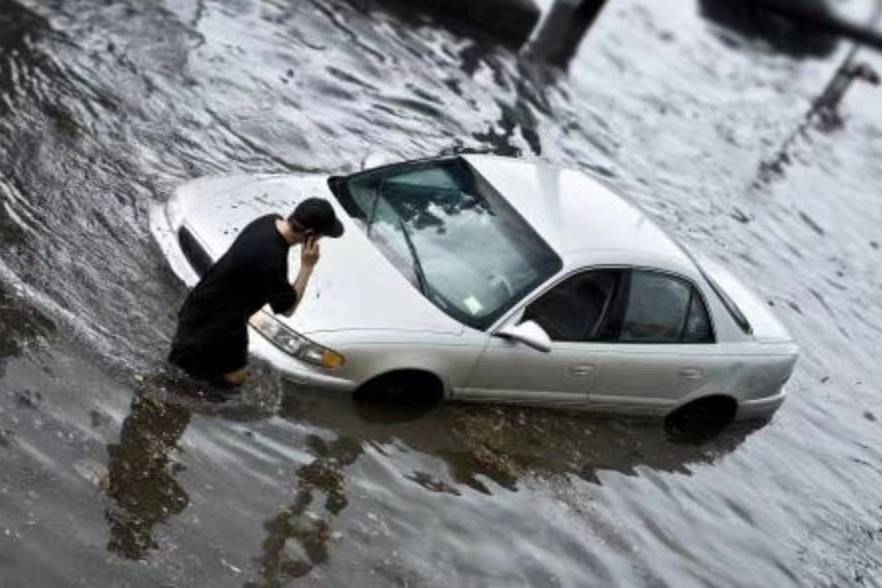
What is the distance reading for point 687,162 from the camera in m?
17.6

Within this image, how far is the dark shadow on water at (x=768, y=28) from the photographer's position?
104 feet

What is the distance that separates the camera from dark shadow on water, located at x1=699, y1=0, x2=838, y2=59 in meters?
31.8

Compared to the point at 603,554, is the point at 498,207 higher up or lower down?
higher up

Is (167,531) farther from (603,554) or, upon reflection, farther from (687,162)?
(687,162)

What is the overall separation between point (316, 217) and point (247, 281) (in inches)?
21.8

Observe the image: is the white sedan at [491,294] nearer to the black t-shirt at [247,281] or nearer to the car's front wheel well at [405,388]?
the car's front wheel well at [405,388]

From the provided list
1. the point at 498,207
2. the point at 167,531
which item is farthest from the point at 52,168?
the point at 167,531

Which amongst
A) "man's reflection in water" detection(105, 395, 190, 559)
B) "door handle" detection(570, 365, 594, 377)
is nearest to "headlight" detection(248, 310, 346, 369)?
"man's reflection in water" detection(105, 395, 190, 559)

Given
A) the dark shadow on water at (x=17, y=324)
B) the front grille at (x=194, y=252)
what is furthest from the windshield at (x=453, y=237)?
the dark shadow on water at (x=17, y=324)

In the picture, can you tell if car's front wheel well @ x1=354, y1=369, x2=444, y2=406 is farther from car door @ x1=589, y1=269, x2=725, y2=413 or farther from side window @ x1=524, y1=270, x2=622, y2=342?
car door @ x1=589, y1=269, x2=725, y2=413

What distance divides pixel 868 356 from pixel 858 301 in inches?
77.6

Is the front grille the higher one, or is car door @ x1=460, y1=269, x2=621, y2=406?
car door @ x1=460, y1=269, x2=621, y2=406

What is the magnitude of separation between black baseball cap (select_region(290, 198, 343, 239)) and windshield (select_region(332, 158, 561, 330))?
58.3 inches

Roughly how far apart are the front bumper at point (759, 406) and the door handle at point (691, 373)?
2.34 feet
